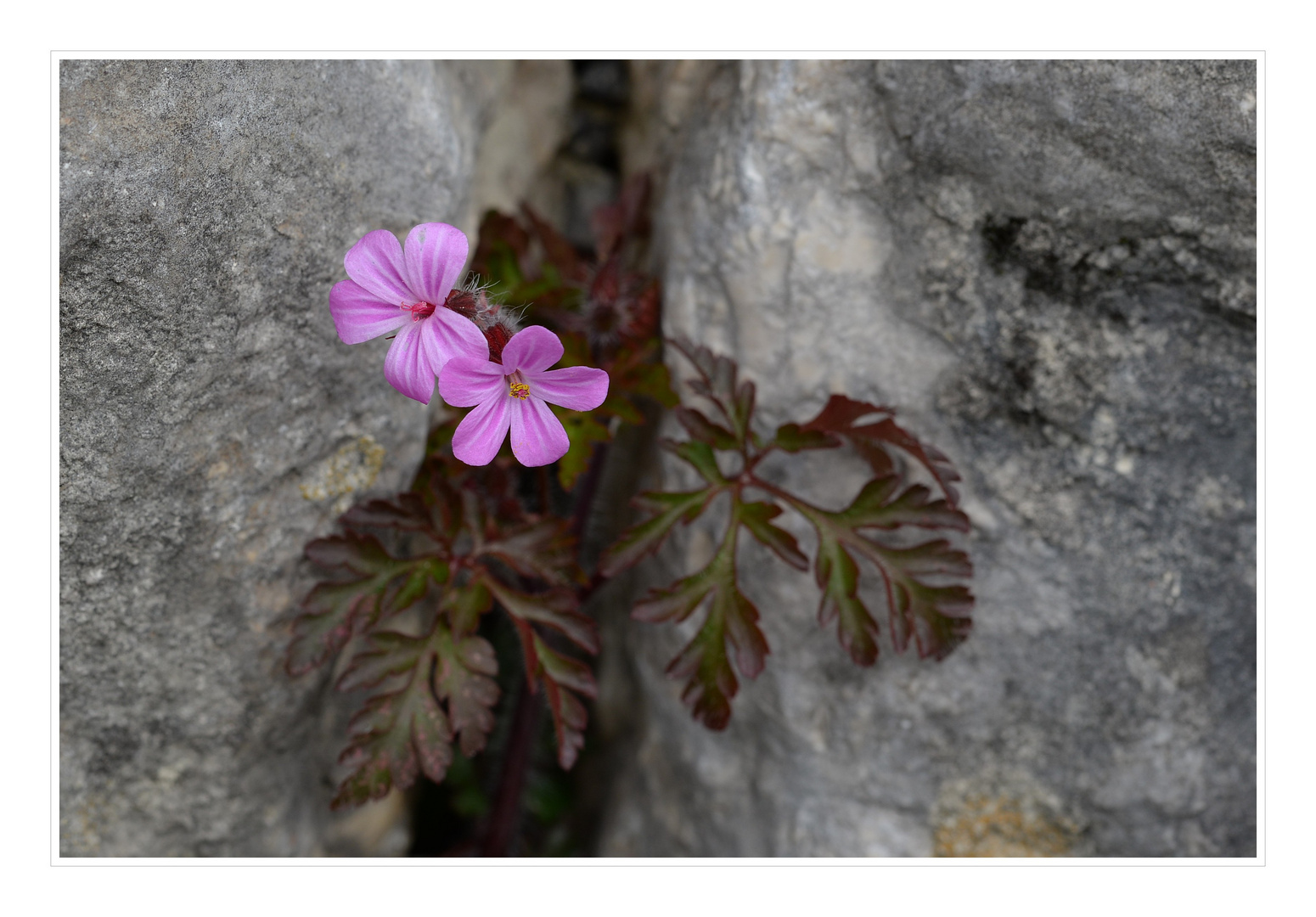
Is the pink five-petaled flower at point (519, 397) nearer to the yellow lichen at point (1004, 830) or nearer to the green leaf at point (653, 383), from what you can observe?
the green leaf at point (653, 383)

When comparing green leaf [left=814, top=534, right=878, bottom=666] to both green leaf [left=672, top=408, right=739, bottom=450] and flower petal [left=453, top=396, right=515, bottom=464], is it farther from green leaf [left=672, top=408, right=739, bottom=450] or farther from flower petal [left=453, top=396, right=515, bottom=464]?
flower petal [left=453, top=396, right=515, bottom=464]

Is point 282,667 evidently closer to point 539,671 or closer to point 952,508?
point 539,671

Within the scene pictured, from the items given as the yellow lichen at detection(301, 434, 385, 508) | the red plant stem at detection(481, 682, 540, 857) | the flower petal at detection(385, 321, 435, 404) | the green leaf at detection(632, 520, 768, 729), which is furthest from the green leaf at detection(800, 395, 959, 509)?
the red plant stem at detection(481, 682, 540, 857)

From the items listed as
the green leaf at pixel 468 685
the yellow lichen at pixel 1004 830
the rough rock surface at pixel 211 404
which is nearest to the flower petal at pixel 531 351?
the rough rock surface at pixel 211 404

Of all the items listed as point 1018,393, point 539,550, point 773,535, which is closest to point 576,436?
point 539,550

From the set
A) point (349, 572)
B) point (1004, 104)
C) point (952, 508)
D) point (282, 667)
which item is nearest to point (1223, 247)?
point (1004, 104)

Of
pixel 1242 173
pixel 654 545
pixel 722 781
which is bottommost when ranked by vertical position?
pixel 722 781
